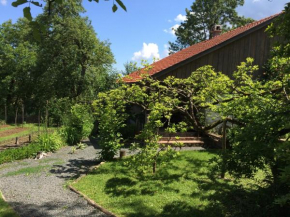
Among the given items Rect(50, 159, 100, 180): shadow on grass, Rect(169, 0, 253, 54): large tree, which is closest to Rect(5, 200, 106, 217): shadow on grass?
Rect(50, 159, 100, 180): shadow on grass

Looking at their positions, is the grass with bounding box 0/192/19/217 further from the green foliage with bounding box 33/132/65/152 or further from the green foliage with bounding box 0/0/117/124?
Answer: the green foliage with bounding box 0/0/117/124

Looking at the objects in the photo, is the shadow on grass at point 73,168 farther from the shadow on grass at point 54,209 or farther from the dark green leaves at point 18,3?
the dark green leaves at point 18,3

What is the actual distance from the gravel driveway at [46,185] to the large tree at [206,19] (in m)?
26.1

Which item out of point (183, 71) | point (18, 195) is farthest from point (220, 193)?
point (183, 71)

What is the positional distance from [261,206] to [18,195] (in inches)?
227

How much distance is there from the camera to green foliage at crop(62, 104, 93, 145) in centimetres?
1245

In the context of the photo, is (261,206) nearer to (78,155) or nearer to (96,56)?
(78,155)

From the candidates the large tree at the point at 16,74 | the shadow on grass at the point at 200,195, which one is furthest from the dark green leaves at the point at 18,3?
the large tree at the point at 16,74

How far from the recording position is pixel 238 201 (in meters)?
5.27

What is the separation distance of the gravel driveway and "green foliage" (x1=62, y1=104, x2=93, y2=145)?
210cm

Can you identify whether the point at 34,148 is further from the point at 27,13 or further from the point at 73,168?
the point at 27,13

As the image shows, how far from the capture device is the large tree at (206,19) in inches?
1210

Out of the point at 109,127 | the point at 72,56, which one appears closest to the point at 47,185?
the point at 109,127

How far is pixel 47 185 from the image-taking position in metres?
7.01
